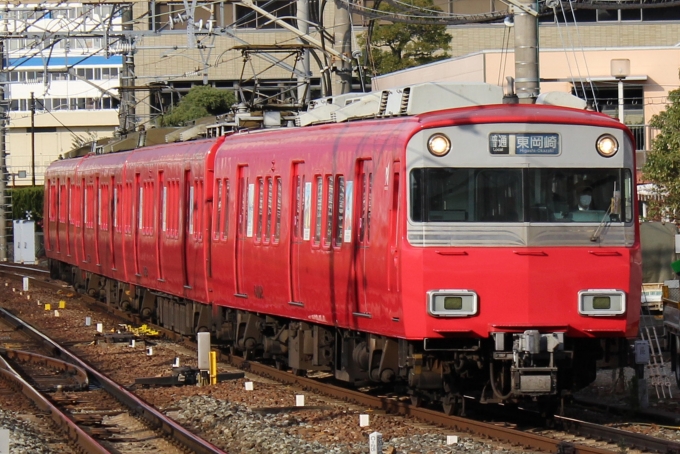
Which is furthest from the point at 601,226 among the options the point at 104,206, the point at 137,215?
the point at 104,206

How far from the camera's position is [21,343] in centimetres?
2084

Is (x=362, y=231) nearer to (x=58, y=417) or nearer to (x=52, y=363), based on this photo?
(x=58, y=417)

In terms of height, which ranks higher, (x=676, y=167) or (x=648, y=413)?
(x=676, y=167)

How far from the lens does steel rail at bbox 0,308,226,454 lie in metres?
10.6

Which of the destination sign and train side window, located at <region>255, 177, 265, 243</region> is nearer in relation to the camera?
the destination sign

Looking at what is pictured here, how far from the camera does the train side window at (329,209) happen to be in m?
13.2

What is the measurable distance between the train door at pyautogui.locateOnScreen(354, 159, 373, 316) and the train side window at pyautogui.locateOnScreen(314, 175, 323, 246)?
106cm

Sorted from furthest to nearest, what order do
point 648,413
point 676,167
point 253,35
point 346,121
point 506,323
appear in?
1. point 253,35
2. point 676,167
3. point 346,121
4. point 648,413
5. point 506,323

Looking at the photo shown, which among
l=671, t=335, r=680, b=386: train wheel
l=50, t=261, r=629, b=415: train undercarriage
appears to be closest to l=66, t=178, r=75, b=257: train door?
l=50, t=261, r=629, b=415: train undercarriage

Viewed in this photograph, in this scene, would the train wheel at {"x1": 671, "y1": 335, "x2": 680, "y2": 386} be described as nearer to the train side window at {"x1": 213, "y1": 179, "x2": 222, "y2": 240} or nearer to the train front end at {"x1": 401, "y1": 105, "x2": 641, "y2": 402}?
the train front end at {"x1": 401, "y1": 105, "x2": 641, "y2": 402}

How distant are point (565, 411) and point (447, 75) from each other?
2741 centimetres

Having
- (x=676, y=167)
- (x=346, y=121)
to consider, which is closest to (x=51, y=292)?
(x=676, y=167)

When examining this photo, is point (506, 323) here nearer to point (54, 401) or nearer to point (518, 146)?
point (518, 146)

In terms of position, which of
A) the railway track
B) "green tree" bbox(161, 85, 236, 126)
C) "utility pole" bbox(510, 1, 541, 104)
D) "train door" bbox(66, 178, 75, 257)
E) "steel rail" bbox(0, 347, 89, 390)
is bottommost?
"steel rail" bbox(0, 347, 89, 390)
